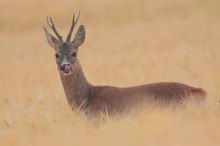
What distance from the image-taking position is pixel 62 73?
9469mm

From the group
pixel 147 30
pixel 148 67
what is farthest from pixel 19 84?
pixel 147 30

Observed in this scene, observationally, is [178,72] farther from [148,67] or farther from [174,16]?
[174,16]

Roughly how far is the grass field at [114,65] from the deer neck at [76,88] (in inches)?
6.5

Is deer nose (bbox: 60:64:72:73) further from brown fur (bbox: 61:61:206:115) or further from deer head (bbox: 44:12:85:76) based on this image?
brown fur (bbox: 61:61:206:115)

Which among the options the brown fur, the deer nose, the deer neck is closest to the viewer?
the brown fur

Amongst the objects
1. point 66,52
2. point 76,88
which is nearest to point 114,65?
point 66,52

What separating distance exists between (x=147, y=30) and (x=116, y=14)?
547 cm

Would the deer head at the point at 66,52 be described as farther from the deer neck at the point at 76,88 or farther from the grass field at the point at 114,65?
the grass field at the point at 114,65

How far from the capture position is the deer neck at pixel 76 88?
31.0ft

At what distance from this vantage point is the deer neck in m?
9.45

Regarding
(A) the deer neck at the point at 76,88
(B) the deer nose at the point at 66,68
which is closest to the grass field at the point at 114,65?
(A) the deer neck at the point at 76,88

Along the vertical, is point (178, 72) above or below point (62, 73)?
below

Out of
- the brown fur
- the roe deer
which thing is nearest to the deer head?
the roe deer

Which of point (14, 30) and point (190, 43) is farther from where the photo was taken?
point (14, 30)
